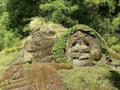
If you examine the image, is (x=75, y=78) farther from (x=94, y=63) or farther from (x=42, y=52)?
(x=42, y=52)

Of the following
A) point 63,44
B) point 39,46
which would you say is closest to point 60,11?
point 39,46

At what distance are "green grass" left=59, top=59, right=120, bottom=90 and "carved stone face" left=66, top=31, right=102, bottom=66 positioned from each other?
0.80m

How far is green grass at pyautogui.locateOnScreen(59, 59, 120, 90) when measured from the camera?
12521 millimetres

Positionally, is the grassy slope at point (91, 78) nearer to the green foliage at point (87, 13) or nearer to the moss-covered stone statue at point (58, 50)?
the moss-covered stone statue at point (58, 50)

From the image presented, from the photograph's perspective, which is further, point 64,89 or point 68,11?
point 68,11

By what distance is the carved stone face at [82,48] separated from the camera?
49.5ft

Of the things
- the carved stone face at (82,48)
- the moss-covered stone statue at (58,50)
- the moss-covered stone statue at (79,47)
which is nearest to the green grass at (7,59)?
the moss-covered stone statue at (58,50)

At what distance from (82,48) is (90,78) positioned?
7.70 ft

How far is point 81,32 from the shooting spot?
612 inches

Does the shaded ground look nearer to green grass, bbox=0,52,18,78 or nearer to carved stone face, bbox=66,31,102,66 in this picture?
carved stone face, bbox=66,31,102,66

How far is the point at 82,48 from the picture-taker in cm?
1517

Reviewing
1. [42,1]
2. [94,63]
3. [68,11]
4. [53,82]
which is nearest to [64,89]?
[53,82]

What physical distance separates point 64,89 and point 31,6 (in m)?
17.5

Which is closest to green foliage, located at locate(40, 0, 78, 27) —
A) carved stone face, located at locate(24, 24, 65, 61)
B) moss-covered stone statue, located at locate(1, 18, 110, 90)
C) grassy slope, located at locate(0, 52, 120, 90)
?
moss-covered stone statue, located at locate(1, 18, 110, 90)
